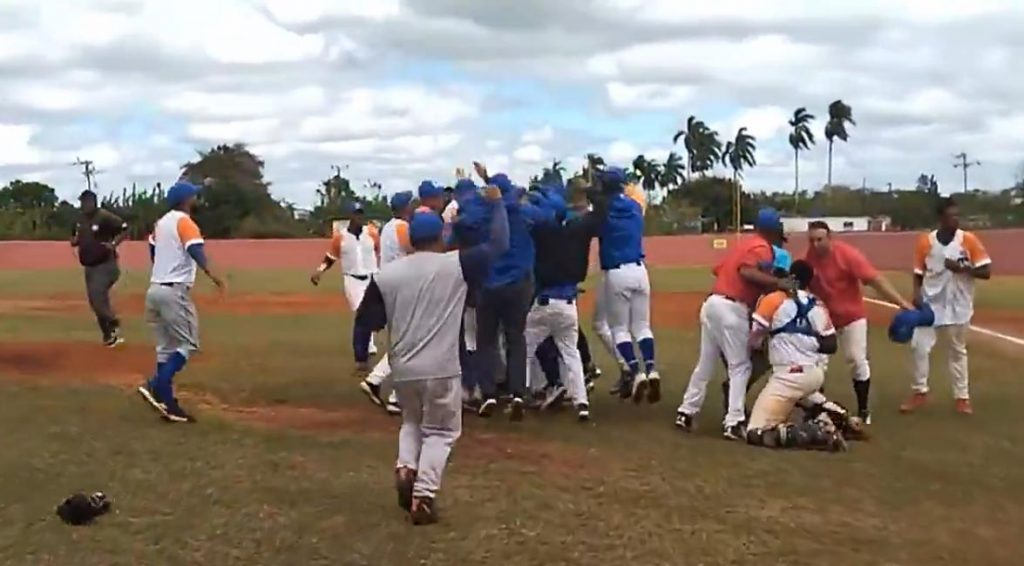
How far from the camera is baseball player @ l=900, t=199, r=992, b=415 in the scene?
11.5 meters

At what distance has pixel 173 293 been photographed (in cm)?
1023

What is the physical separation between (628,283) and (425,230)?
4.08 metres

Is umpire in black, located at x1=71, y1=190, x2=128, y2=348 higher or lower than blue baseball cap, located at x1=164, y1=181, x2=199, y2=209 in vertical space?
lower

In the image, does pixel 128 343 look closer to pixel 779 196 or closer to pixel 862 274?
pixel 862 274

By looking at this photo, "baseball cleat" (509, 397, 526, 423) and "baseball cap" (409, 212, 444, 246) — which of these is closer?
"baseball cap" (409, 212, 444, 246)

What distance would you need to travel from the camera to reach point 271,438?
965 centimetres

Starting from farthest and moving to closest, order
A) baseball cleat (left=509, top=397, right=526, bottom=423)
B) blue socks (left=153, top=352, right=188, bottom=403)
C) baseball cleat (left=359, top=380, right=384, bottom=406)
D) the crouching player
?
baseball cleat (left=359, top=380, right=384, bottom=406), baseball cleat (left=509, top=397, right=526, bottom=423), blue socks (left=153, top=352, right=188, bottom=403), the crouching player

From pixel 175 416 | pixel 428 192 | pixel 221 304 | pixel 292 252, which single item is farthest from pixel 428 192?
pixel 292 252

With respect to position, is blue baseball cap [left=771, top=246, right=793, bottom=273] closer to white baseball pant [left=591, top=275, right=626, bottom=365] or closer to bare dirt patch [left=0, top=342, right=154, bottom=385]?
white baseball pant [left=591, top=275, right=626, bottom=365]

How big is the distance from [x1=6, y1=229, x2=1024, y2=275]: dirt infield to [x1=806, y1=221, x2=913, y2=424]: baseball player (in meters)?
41.5

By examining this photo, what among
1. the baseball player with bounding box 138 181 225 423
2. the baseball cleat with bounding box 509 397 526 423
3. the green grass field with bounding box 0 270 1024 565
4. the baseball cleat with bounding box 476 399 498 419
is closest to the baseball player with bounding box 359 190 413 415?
the green grass field with bounding box 0 270 1024 565

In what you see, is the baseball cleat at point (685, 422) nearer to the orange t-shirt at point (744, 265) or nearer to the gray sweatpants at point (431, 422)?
the orange t-shirt at point (744, 265)

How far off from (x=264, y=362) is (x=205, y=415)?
4.56m

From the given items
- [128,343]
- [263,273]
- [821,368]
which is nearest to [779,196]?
[263,273]
